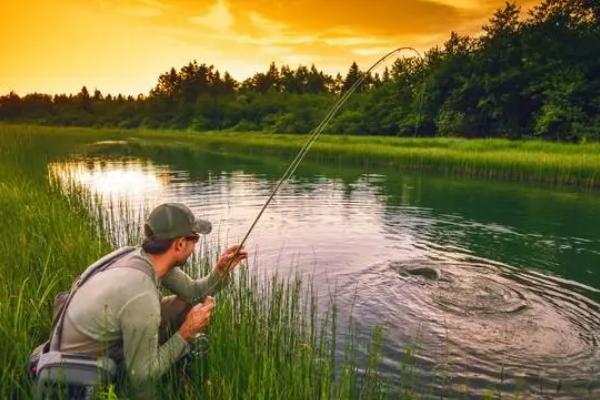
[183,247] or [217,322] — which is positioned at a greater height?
[183,247]

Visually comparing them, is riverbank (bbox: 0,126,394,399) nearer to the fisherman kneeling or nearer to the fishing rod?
the fisherman kneeling

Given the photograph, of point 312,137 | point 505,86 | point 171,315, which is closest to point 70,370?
point 171,315

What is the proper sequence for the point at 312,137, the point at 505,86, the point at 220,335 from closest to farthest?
the point at 220,335 → the point at 312,137 → the point at 505,86

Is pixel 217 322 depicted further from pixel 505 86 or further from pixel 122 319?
pixel 505 86

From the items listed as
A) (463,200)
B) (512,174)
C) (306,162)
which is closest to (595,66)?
(512,174)

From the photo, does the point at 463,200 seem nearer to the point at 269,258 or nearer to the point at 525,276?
the point at 525,276

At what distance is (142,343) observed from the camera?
9.71 feet

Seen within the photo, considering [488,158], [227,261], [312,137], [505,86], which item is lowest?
[488,158]

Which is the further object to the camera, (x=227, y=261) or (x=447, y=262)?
(x=447, y=262)

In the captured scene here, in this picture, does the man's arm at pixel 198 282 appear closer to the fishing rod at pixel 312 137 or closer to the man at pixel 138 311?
the fishing rod at pixel 312 137

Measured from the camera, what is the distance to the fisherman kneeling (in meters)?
2.91

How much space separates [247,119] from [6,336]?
293 feet

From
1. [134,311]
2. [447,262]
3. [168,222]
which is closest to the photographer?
[134,311]

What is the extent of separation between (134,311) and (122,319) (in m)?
0.09
